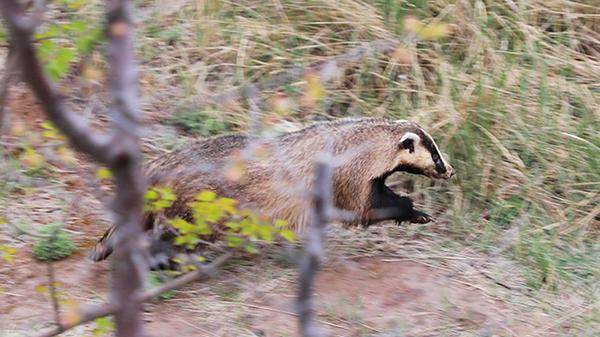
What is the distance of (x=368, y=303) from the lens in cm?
484

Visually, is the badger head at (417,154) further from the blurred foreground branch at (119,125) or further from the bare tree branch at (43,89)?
the bare tree branch at (43,89)

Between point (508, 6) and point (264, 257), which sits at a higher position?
point (508, 6)

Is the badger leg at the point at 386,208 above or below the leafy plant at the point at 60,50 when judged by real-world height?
below

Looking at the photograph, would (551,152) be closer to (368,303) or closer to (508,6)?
(508,6)

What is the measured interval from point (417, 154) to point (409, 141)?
115 mm

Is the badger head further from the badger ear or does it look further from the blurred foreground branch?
the blurred foreground branch

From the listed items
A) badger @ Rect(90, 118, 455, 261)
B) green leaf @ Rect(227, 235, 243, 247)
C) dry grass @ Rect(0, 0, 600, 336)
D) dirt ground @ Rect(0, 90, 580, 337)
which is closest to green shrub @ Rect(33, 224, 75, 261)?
dirt ground @ Rect(0, 90, 580, 337)

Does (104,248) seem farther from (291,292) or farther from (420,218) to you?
(420,218)

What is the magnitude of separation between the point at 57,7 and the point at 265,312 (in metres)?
2.74

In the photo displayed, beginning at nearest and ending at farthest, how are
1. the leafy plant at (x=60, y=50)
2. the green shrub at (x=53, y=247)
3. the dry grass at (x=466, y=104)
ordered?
the leafy plant at (x=60, y=50), the green shrub at (x=53, y=247), the dry grass at (x=466, y=104)

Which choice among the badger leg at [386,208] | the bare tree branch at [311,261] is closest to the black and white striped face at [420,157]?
the badger leg at [386,208]

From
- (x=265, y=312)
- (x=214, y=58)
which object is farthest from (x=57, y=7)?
(x=265, y=312)

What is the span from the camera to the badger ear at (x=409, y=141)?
16.9ft

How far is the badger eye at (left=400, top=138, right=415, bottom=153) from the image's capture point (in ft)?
16.9
